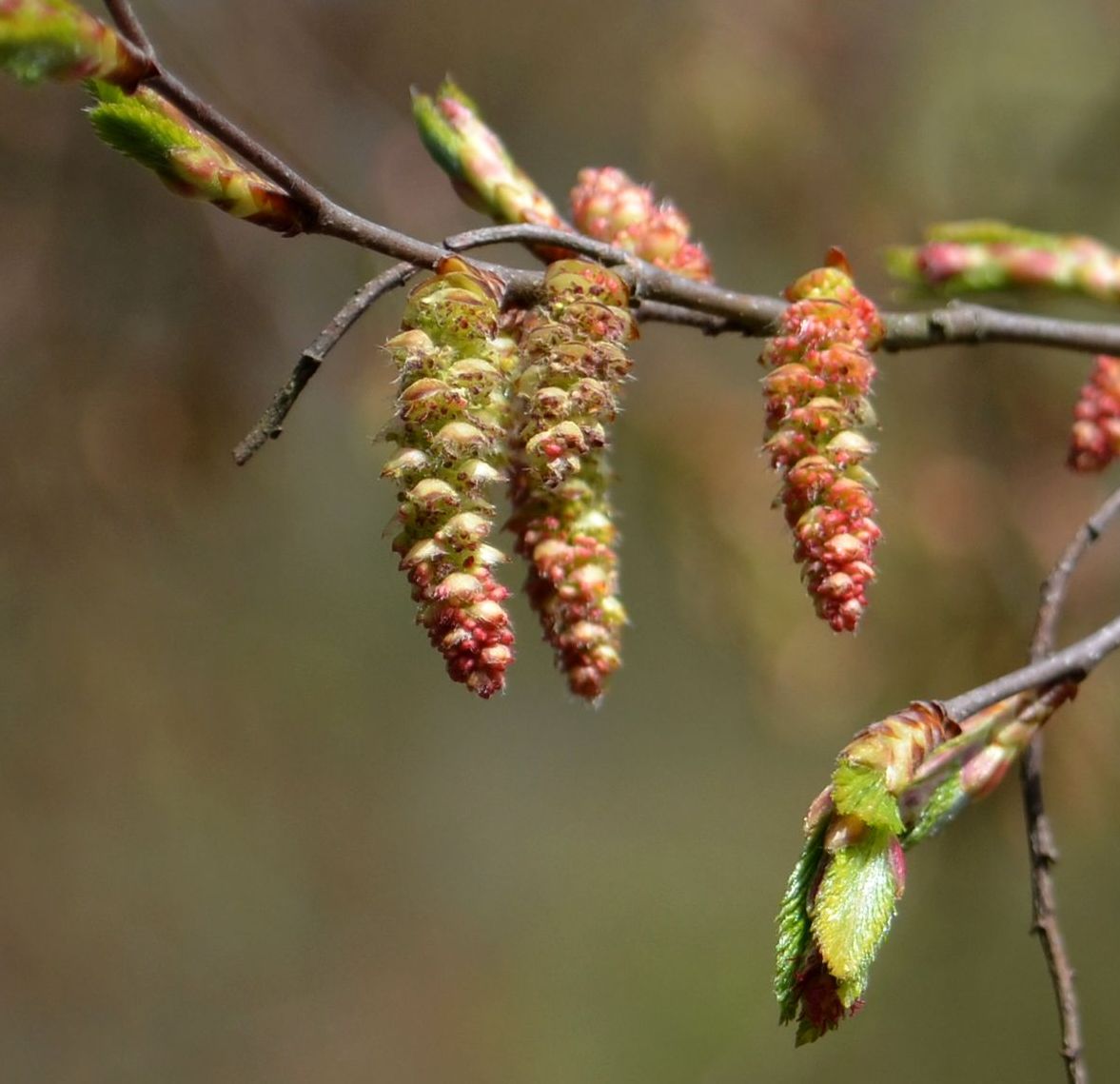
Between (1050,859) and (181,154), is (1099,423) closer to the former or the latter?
(1050,859)

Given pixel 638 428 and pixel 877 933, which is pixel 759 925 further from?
pixel 877 933

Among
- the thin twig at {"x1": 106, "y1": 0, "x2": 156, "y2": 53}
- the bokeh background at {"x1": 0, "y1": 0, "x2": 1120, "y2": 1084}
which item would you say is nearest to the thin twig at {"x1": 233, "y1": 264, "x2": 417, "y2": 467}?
the thin twig at {"x1": 106, "y1": 0, "x2": 156, "y2": 53}

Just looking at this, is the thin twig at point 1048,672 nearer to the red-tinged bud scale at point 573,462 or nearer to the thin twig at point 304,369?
the red-tinged bud scale at point 573,462

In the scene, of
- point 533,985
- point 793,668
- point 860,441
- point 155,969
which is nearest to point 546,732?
point 533,985

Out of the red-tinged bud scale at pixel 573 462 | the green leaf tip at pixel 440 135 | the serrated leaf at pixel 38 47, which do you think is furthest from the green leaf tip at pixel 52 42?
the green leaf tip at pixel 440 135

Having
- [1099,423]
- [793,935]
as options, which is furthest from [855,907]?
[1099,423]

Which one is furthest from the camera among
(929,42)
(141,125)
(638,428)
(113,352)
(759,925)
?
(759,925)

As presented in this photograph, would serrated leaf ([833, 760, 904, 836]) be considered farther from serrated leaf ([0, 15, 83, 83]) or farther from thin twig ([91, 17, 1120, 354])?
serrated leaf ([0, 15, 83, 83])
